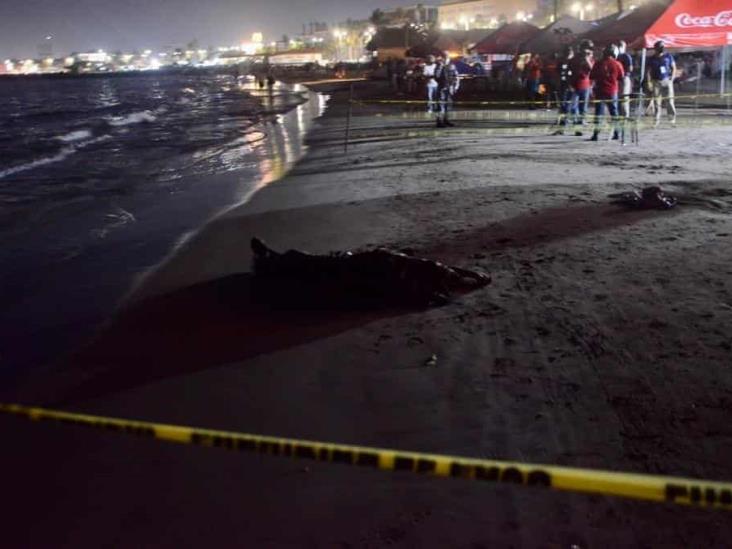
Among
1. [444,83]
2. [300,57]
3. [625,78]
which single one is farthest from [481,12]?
[625,78]

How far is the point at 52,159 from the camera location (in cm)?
2192

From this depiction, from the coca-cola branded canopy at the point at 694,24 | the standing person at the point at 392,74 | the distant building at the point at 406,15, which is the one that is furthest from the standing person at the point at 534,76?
the distant building at the point at 406,15

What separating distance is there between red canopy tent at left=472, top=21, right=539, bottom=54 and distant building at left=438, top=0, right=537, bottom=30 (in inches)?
2813

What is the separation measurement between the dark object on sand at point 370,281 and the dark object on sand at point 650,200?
3556 millimetres

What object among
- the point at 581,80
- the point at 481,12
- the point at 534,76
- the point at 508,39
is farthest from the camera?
the point at 481,12

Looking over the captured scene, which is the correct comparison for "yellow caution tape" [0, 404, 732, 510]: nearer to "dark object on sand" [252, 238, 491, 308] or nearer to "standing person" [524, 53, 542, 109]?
"dark object on sand" [252, 238, 491, 308]

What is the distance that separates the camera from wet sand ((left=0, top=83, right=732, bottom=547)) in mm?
3234

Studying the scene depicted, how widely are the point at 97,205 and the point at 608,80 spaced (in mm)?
11929

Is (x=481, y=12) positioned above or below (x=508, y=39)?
above

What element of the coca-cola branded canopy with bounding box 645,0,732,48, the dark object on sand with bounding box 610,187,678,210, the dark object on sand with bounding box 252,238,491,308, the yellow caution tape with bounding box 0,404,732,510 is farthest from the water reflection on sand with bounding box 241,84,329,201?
the yellow caution tape with bounding box 0,404,732,510

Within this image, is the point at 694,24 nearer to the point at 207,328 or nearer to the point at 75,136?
the point at 207,328

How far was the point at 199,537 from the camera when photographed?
126 inches

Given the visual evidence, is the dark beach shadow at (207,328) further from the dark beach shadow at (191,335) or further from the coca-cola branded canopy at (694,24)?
the coca-cola branded canopy at (694,24)

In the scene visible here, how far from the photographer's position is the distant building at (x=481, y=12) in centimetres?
10138
